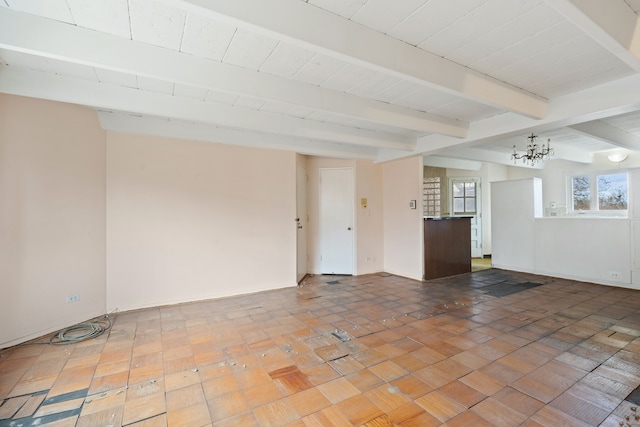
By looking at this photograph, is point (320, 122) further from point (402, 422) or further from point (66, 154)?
point (402, 422)

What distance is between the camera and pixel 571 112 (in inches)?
116

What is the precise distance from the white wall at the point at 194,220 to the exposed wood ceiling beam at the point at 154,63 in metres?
1.85

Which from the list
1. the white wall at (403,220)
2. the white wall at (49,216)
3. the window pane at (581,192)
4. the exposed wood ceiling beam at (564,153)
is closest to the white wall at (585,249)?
the exposed wood ceiling beam at (564,153)

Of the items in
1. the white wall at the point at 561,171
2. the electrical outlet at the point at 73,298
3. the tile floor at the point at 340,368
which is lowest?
the tile floor at the point at 340,368

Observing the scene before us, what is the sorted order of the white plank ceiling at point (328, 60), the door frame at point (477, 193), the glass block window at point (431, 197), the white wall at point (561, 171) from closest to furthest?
the white plank ceiling at point (328, 60)
the white wall at point (561, 171)
the glass block window at point (431, 197)
the door frame at point (477, 193)

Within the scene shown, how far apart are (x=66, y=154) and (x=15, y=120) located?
0.48 m

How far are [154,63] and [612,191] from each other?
8.78 meters

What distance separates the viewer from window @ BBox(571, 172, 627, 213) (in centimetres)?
605

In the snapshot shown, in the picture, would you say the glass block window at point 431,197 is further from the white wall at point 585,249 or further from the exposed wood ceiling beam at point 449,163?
the white wall at point 585,249

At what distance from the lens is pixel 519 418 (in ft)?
5.59

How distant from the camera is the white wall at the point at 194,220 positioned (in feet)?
11.9

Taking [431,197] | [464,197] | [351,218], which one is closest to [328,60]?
[351,218]

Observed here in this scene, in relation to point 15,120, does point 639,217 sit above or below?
below

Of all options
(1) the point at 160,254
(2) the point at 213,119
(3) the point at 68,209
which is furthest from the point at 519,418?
(3) the point at 68,209
